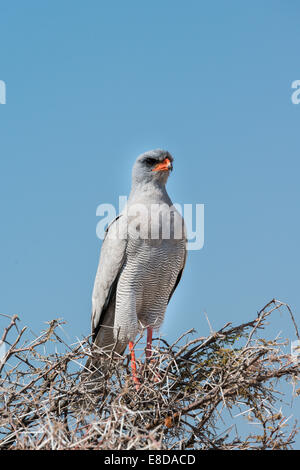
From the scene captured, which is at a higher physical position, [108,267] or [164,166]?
[164,166]

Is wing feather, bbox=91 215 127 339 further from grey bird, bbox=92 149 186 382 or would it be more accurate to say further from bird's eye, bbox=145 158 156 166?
bird's eye, bbox=145 158 156 166

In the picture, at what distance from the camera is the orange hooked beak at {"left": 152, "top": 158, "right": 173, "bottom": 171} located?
6627mm

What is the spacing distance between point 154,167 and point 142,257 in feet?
3.03

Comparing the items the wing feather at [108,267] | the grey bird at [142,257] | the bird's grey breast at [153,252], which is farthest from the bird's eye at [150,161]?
the wing feather at [108,267]

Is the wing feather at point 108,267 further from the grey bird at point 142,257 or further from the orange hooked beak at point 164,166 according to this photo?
the orange hooked beak at point 164,166

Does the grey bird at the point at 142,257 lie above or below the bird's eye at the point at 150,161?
below

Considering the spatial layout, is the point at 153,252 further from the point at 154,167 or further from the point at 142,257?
the point at 154,167

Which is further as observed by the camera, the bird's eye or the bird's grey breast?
the bird's eye

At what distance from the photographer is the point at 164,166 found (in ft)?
21.8

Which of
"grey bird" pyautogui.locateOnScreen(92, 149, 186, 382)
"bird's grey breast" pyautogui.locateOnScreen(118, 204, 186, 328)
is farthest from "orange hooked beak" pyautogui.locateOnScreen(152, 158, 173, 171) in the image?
"bird's grey breast" pyautogui.locateOnScreen(118, 204, 186, 328)

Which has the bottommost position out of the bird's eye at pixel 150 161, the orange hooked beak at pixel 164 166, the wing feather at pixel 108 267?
the wing feather at pixel 108 267

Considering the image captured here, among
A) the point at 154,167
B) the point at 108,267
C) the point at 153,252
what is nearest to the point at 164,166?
the point at 154,167

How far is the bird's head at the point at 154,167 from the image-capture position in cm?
667
